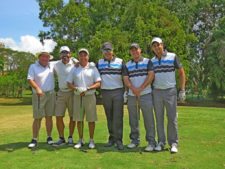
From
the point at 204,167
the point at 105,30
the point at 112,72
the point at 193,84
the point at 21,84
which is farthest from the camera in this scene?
the point at 21,84

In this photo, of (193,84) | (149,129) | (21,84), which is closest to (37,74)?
(149,129)

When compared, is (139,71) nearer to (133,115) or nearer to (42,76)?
(133,115)

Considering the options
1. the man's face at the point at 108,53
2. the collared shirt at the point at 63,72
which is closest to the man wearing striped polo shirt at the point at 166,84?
the man's face at the point at 108,53

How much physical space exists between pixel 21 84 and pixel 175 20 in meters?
22.1

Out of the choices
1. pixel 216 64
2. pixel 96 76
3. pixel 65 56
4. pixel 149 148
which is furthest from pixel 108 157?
pixel 216 64

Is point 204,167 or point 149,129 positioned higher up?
point 149,129

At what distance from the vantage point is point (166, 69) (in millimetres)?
8562

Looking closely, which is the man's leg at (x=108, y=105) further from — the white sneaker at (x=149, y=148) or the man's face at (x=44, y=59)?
the man's face at (x=44, y=59)

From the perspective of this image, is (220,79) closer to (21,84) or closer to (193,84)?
(193,84)

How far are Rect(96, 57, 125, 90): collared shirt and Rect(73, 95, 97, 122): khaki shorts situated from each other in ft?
1.44

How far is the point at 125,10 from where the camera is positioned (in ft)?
130

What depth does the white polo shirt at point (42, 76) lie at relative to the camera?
920 centimetres

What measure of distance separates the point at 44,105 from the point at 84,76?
119 cm

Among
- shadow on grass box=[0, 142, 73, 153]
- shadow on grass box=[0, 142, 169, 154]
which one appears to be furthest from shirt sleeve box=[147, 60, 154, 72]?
shadow on grass box=[0, 142, 73, 153]
